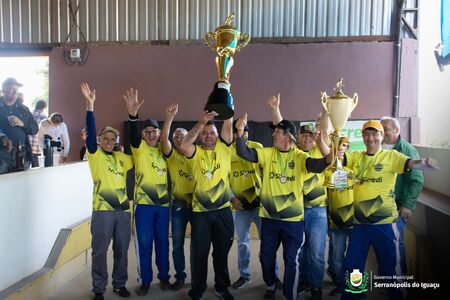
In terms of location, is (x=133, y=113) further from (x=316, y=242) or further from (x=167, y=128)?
(x=316, y=242)

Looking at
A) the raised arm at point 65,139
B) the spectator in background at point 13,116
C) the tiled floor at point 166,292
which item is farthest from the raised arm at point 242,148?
the raised arm at point 65,139

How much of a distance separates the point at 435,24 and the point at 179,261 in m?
5.81

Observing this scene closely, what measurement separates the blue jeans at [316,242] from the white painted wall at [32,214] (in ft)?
7.83

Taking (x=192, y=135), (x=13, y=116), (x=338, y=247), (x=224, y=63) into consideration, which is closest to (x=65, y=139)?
(x=13, y=116)

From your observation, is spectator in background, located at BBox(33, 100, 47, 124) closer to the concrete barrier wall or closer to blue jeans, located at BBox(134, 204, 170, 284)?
blue jeans, located at BBox(134, 204, 170, 284)

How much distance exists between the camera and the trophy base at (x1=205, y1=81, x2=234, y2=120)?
2885 millimetres

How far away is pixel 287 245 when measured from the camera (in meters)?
3.12

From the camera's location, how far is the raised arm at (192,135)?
9.70ft

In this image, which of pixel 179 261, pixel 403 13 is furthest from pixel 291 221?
pixel 403 13

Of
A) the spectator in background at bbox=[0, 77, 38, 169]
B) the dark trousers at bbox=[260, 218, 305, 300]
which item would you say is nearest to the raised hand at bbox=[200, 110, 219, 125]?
the dark trousers at bbox=[260, 218, 305, 300]

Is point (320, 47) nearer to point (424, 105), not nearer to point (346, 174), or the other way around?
point (424, 105)

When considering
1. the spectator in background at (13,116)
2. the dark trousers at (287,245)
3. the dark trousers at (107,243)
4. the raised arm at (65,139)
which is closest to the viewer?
the dark trousers at (287,245)

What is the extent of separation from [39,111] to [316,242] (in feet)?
17.5

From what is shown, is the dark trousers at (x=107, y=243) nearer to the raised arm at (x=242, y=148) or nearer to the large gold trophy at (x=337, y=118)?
the raised arm at (x=242, y=148)
